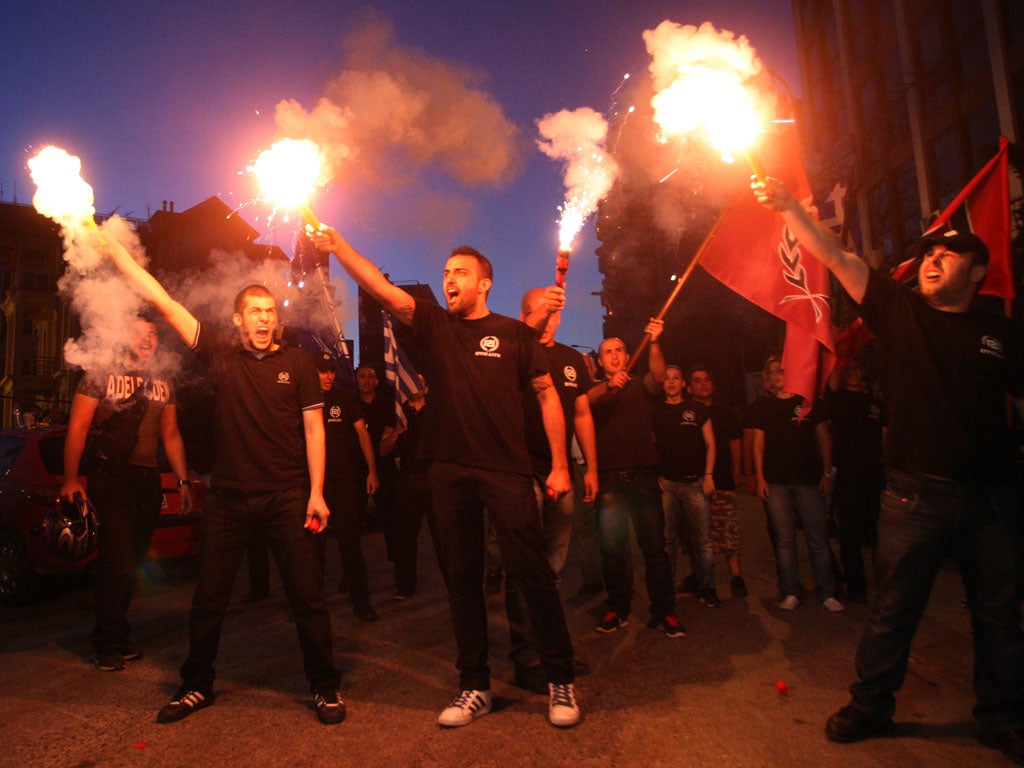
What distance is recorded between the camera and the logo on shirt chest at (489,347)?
364 centimetres

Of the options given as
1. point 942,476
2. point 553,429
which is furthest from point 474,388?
point 942,476

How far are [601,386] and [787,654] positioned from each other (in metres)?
2.24

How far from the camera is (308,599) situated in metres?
3.52

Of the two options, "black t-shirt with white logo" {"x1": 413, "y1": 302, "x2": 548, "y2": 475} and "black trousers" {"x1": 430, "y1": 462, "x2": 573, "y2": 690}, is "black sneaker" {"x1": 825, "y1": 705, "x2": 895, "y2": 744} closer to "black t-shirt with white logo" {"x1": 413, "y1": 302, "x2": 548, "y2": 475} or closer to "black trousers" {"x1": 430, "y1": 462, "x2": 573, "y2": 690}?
"black trousers" {"x1": 430, "y1": 462, "x2": 573, "y2": 690}

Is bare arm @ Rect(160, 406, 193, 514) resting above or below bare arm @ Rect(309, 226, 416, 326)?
below

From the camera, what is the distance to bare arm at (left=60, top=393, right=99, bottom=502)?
13.7 feet

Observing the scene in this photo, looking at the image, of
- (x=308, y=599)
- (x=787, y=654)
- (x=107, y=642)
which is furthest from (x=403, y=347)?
(x=787, y=654)

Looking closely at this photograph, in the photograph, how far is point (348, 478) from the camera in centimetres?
573

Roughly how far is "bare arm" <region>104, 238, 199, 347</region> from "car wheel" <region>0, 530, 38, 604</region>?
4.34m

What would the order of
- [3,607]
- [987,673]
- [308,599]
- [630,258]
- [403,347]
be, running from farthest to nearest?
[630,258] < [3,607] < [403,347] < [308,599] < [987,673]

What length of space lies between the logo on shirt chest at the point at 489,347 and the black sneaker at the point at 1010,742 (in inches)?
114

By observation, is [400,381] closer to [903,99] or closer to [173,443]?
[173,443]

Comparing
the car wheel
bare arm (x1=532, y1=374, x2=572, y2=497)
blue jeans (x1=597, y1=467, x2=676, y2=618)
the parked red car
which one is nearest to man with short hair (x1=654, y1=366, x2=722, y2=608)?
blue jeans (x1=597, y1=467, x2=676, y2=618)

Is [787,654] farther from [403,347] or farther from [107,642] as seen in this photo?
[107,642]
